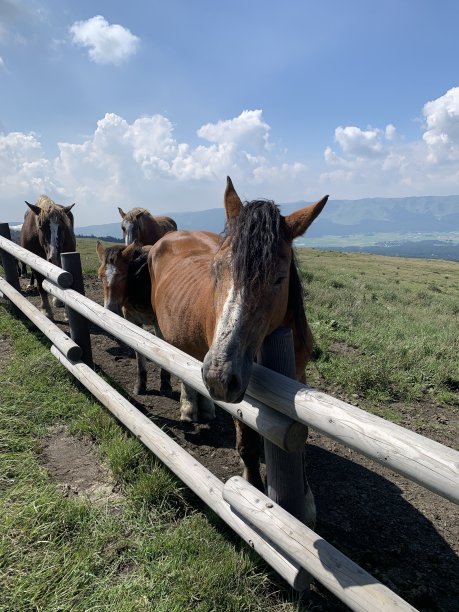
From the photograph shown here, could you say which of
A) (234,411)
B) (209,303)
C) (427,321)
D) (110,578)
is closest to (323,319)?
(427,321)

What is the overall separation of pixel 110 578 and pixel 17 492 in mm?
1124

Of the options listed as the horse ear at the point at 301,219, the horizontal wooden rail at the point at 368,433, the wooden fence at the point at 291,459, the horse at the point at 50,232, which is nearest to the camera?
the horizontal wooden rail at the point at 368,433

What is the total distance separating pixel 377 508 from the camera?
353 centimetres

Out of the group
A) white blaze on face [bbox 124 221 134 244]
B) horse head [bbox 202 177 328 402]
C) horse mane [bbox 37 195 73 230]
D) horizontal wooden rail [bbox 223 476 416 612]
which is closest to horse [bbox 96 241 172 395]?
horse mane [bbox 37 195 73 230]

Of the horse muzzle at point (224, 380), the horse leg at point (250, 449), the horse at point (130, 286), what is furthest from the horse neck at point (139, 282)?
the horse muzzle at point (224, 380)

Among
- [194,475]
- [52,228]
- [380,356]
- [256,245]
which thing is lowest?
[380,356]

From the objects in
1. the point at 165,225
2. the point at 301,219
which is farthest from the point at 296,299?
the point at 165,225

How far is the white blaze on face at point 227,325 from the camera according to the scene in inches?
78.4

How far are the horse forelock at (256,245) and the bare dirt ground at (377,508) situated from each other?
210cm

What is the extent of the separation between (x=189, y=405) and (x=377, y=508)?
7.47ft

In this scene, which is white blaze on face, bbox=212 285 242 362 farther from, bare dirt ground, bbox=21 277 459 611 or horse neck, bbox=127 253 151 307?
horse neck, bbox=127 253 151 307

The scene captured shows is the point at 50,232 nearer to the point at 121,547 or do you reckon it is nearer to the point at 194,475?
the point at 194,475

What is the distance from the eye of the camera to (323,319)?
→ 29.0 ft

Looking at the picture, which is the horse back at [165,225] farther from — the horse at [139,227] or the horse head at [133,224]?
the horse head at [133,224]
